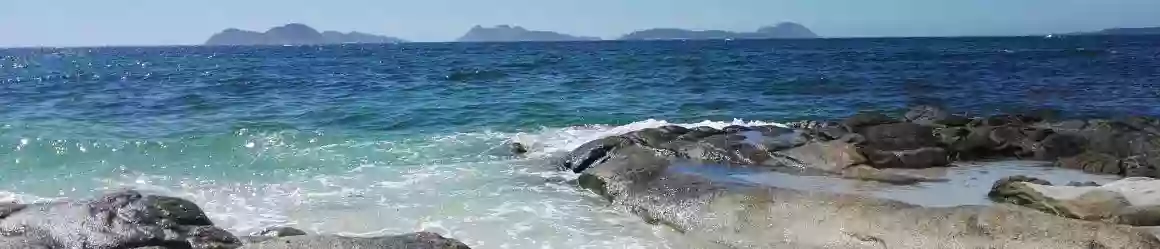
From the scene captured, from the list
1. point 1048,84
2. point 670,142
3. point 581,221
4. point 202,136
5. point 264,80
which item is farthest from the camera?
point 264,80

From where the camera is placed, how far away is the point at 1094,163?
11.0 m

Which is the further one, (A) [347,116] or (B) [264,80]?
(B) [264,80]

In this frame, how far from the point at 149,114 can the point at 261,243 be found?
16.3 metres

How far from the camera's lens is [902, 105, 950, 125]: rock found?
51.2ft

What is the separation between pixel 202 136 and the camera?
16359 millimetres

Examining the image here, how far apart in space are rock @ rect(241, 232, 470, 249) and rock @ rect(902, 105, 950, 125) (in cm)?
1125

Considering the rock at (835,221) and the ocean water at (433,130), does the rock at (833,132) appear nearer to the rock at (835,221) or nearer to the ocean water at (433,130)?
the ocean water at (433,130)

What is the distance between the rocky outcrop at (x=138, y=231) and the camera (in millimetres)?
6730

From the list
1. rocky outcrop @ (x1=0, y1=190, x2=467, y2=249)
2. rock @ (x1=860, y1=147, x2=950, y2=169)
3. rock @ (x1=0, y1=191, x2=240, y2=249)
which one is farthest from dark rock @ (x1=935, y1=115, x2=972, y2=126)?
rock @ (x1=0, y1=191, x2=240, y2=249)

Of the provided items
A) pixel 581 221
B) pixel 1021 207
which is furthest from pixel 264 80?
pixel 1021 207

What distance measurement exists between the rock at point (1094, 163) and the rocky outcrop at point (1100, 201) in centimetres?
222

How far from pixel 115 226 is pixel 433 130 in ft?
34.4

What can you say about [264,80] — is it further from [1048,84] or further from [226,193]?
[1048,84]

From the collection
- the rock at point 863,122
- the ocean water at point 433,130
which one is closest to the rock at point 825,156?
the ocean water at point 433,130
